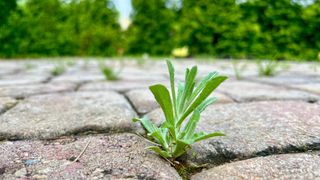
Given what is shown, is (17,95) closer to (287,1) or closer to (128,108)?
(128,108)

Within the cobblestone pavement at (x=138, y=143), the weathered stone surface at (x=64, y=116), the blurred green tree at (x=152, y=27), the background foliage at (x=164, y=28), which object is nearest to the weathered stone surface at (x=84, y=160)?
the cobblestone pavement at (x=138, y=143)

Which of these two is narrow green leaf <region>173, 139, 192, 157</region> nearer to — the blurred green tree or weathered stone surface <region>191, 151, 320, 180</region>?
weathered stone surface <region>191, 151, 320, 180</region>

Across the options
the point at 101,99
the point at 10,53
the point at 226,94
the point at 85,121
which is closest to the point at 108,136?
the point at 85,121

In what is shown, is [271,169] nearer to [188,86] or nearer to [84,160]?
[188,86]

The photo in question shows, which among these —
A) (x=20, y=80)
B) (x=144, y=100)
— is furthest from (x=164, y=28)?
(x=144, y=100)

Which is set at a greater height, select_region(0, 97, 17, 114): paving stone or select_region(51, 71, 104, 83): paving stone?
select_region(0, 97, 17, 114): paving stone

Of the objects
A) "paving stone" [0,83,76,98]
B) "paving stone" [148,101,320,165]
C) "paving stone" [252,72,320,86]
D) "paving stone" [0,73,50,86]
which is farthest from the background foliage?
"paving stone" [148,101,320,165]
